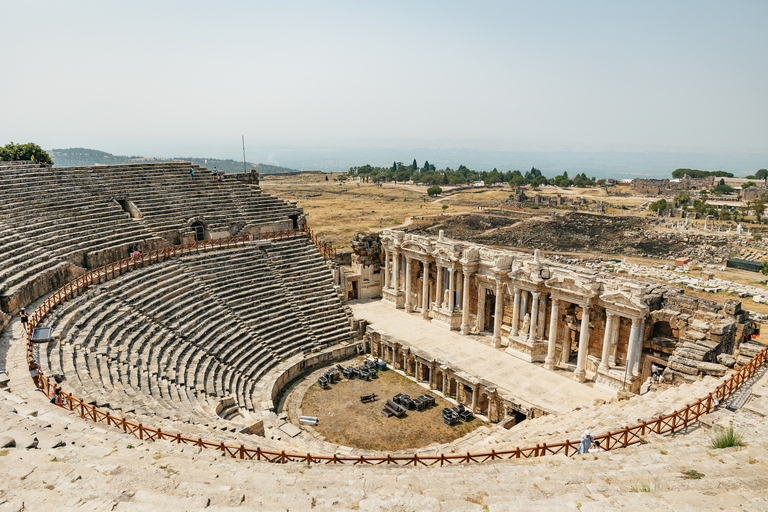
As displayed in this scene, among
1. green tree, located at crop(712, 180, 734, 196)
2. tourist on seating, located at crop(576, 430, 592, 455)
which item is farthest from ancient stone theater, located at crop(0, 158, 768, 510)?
green tree, located at crop(712, 180, 734, 196)

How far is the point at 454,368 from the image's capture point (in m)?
25.0

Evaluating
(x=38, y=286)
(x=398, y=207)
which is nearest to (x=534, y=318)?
(x=38, y=286)

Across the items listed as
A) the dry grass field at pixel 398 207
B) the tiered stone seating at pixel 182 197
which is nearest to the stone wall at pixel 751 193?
the dry grass field at pixel 398 207

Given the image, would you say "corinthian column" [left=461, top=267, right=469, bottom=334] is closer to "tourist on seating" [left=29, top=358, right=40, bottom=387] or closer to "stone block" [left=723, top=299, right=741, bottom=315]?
"stone block" [left=723, top=299, right=741, bottom=315]

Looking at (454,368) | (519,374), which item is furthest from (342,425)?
(519,374)

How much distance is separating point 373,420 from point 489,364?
7321mm

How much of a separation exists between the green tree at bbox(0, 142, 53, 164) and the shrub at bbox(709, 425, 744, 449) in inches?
2196

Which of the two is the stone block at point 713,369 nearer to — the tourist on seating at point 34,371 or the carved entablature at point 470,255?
the carved entablature at point 470,255

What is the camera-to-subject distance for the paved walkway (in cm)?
2255

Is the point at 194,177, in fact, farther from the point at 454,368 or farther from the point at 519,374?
the point at 519,374

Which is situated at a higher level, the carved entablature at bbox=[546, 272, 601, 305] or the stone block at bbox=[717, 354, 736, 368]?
the carved entablature at bbox=[546, 272, 601, 305]

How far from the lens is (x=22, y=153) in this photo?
160 ft

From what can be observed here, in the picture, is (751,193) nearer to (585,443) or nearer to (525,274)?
(525,274)

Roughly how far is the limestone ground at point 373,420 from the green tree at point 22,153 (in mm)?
41091
